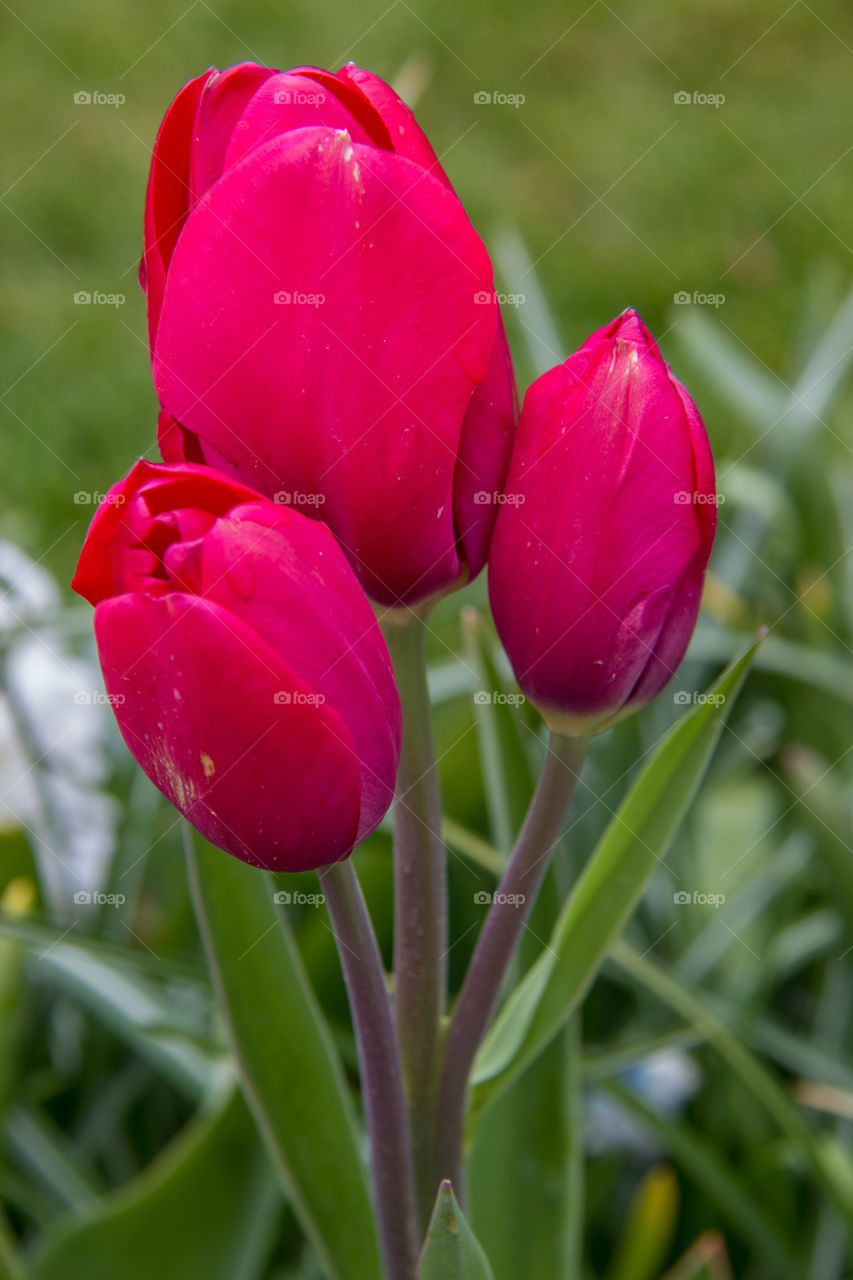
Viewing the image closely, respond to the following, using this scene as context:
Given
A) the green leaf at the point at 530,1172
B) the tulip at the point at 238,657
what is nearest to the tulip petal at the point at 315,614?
the tulip at the point at 238,657

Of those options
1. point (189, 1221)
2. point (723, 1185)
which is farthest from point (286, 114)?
point (723, 1185)

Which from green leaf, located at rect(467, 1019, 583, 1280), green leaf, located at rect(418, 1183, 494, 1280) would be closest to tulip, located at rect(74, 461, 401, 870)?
green leaf, located at rect(418, 1183, 494, 1280)

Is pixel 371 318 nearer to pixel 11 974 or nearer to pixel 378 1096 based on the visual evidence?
pixel 378 1096

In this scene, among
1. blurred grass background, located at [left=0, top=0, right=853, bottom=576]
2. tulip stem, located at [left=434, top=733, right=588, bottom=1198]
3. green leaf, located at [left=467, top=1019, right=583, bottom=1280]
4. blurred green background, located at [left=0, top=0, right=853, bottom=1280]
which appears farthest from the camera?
blurred grass background, located at [left=0, top=0, right=853, bottom=576]

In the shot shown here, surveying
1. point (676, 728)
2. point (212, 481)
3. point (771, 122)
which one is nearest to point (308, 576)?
point (212, 481)

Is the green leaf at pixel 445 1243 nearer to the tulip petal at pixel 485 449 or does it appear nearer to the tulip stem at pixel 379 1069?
the tulip stem at pixel 379 1069

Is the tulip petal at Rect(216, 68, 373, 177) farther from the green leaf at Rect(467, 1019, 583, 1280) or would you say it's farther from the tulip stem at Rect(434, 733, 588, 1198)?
the green leaf at Rect(467, 1019, 583, 1280)

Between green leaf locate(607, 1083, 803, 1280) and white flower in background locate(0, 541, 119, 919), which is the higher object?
white flower in background locate(0, 541, 119, 919)

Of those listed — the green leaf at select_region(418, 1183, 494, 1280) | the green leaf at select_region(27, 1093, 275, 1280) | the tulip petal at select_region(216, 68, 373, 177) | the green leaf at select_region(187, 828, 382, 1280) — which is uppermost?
the tulip petal at select_region(216, 68, 373, 177)
